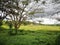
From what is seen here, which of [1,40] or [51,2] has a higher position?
[51,2]

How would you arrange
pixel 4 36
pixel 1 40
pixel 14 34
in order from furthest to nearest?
1. pixel 14 34
2. pixel 4 36
3. pixel 1 40

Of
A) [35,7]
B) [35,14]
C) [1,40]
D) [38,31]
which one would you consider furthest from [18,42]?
[35,7]

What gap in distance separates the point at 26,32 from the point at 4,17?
2.77m

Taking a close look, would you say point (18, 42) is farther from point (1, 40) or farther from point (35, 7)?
point (35, 7)

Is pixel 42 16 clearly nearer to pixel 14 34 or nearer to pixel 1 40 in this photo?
Result: pixel 14 34

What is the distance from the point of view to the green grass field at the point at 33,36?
9.95m

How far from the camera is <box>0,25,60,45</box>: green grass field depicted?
32.6ft

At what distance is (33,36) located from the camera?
1071cm

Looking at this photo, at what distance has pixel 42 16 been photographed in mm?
11195

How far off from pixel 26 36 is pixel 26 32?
0.59m

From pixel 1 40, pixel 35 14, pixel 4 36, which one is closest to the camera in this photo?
pixel 1 40

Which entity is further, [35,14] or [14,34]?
[35,14]

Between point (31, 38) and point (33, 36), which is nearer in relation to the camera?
point (31, 38)

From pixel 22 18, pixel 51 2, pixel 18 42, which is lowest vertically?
Answer: pixel 18 42
